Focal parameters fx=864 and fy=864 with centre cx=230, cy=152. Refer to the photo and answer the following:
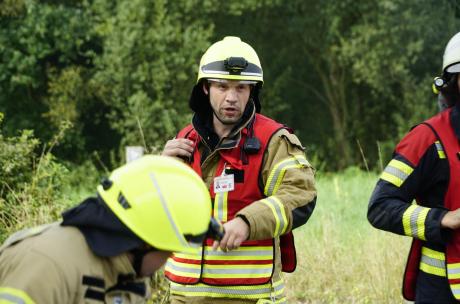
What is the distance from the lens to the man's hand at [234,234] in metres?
3.48

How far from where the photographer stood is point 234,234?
3500mm

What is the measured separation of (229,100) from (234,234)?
788 mm

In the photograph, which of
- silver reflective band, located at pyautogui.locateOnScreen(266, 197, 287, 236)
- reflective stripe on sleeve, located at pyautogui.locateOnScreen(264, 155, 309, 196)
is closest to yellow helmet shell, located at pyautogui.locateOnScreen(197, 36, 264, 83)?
reflective stripe on sleeve, located at pyautogui.locateOnScreen(264, 155, 309, 196)

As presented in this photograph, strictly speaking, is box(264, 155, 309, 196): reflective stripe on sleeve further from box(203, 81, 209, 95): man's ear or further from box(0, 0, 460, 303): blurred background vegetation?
box(0, 0, 460, 303): blurred background vegetation

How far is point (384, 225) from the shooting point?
3623 millimetres

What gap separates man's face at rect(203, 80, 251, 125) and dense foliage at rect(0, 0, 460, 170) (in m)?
16.6

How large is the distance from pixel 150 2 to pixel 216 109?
19476 mm

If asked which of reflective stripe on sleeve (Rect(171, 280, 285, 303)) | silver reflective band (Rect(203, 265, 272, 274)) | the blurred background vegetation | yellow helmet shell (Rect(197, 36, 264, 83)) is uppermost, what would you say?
yellow helmet shell (Rect(197, 36, 264, 83))

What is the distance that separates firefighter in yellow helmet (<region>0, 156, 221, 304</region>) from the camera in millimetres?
2309

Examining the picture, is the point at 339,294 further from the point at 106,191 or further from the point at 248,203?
the point at 106,191

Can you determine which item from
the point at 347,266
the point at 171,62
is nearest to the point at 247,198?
the point at 347,266

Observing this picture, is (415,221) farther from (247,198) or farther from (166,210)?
(166,210)

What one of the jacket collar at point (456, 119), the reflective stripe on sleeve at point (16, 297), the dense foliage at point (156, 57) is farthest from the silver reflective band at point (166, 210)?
the dense foliage at point (156, 57)

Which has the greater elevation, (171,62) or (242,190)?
(242,190)
